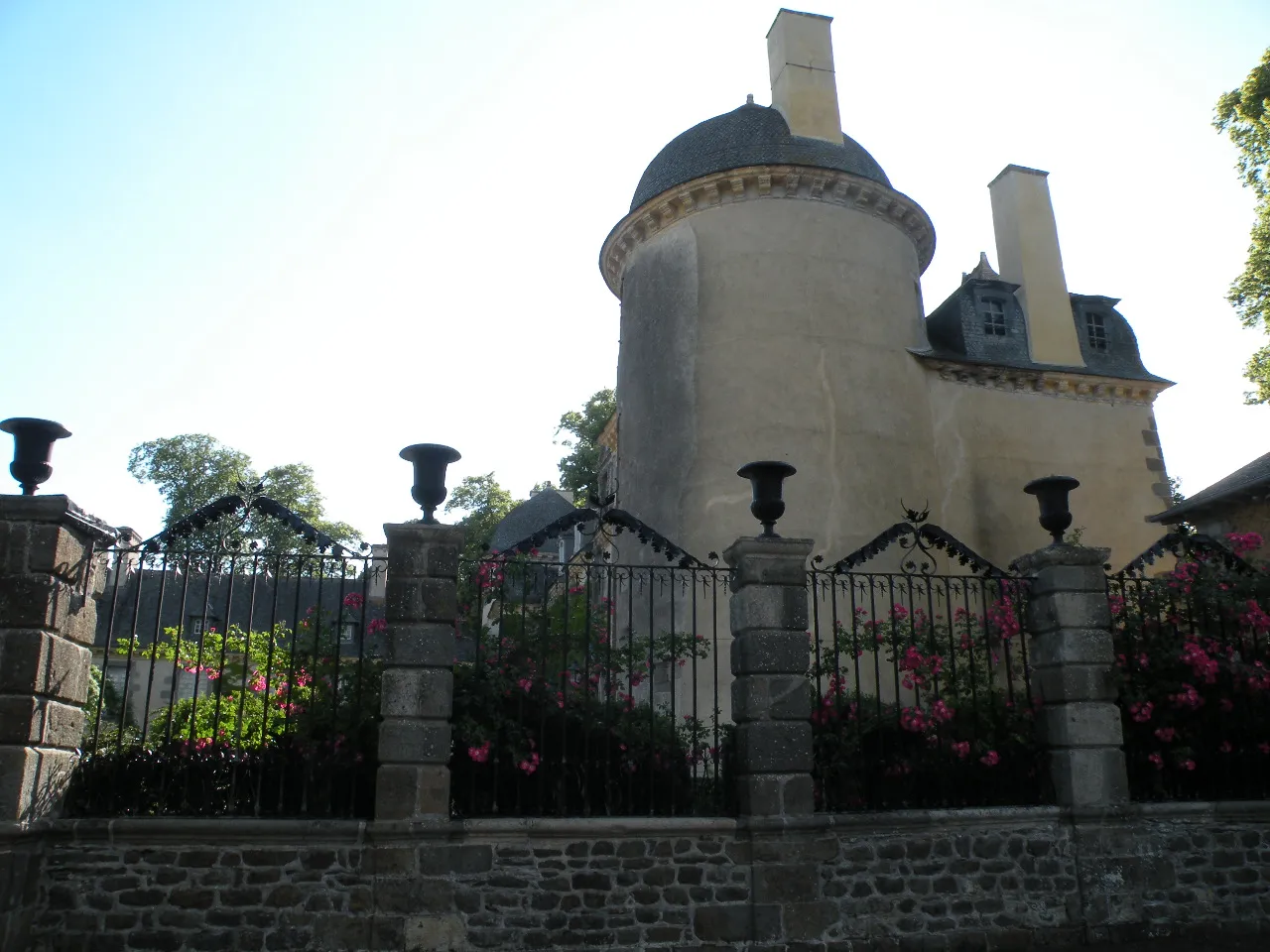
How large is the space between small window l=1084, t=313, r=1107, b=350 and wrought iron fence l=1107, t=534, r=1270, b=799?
8.48 m

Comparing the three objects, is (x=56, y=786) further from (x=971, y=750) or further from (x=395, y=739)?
(x=971, y=750)

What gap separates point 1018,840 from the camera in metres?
6.91

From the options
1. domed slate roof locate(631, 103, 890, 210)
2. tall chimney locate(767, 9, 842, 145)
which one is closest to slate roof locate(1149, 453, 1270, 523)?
domed slate roof locate(631, 103, 890, 210)

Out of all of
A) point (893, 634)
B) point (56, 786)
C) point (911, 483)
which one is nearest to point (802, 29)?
point (911, 483)

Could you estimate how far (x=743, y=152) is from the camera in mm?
13398

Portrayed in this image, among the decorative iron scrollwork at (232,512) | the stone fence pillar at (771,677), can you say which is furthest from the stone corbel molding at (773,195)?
the decorative iron scrollwork at (232,512)

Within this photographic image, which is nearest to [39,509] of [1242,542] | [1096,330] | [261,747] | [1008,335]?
[261,747]

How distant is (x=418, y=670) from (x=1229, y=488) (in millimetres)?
9805

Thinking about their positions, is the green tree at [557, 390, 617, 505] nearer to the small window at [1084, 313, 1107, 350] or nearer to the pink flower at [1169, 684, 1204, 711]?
the small window at [1084, 313, 1107, 350]

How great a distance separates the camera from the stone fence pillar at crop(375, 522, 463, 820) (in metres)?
6.08

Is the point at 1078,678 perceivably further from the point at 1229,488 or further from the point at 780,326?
the point at 780,326

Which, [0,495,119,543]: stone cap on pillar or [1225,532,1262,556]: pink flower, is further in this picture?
[1225,532,1262,556]: pink flower

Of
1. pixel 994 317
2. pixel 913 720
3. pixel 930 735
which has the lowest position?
pixel 930 735

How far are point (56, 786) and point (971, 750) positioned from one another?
244 inches
